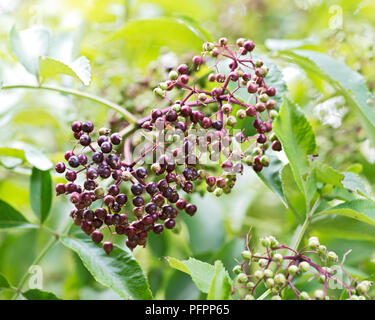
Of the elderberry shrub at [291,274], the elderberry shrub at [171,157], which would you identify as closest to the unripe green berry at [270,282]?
the elderberry shrub at [291,274]

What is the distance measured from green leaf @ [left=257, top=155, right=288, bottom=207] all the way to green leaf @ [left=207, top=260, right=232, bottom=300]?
30 cm

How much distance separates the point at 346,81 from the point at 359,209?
39 centimetres

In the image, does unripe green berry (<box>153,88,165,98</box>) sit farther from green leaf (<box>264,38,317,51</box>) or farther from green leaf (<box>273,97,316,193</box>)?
green leaf (<box>264,38,317,51</box>)

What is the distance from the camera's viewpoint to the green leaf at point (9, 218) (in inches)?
46.9

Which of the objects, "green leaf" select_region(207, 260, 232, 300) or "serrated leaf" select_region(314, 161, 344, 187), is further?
"serrated leaf" select_region(314, 161, 344, 187)

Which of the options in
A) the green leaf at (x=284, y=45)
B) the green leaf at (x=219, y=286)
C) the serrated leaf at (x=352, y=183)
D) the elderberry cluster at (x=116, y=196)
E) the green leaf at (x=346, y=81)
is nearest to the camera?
the green leaf at (x=219, y=286)

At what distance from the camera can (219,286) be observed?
0.79m

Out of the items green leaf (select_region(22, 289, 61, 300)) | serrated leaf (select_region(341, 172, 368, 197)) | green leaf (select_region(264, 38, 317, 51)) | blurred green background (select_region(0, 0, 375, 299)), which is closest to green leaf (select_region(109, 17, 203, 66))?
blurred green background (select_region(0, 0, 375, 299))

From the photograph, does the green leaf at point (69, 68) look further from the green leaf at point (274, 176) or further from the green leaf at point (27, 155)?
the green leaf at point (274, 176)

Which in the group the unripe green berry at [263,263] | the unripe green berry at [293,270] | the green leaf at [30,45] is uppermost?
the green leaf at [30,45]

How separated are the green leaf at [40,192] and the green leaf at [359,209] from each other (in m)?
0.74

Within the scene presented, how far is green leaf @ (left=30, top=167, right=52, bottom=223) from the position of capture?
3.96ft

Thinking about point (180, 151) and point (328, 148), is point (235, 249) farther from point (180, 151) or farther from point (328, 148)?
point (328, 148)
